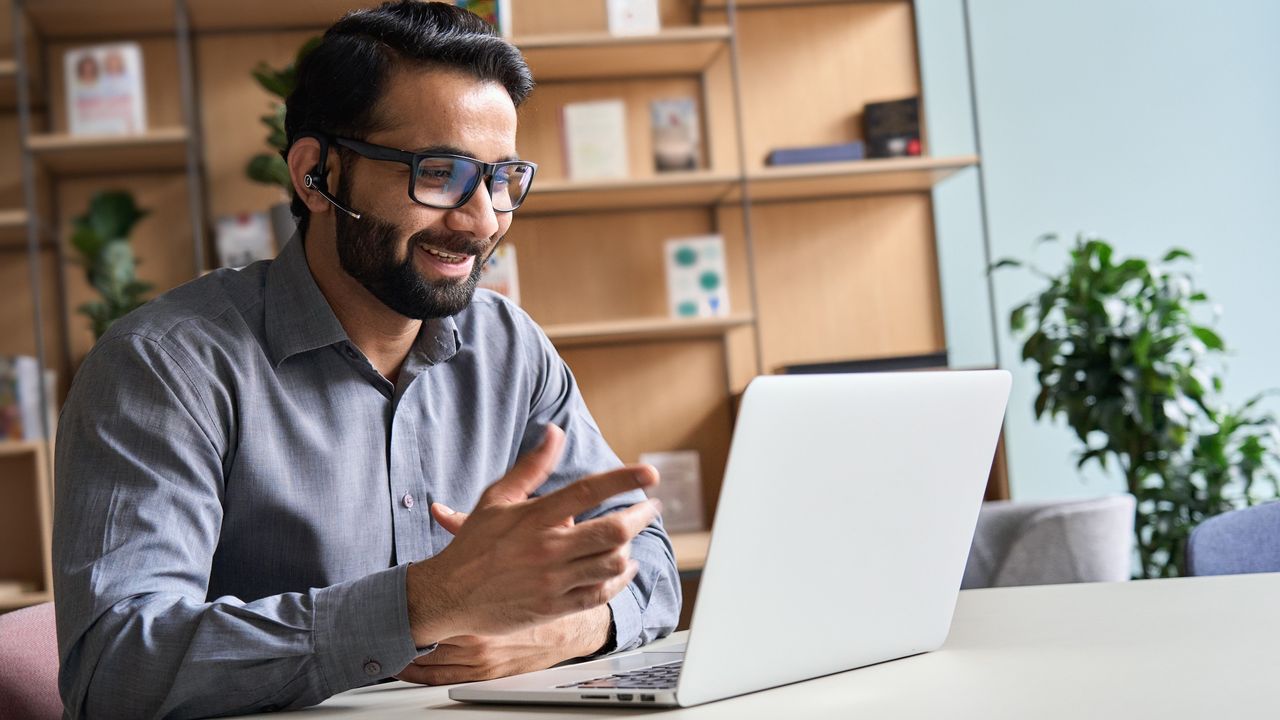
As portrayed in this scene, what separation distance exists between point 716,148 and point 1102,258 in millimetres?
1068

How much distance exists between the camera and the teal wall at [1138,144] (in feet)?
12.0

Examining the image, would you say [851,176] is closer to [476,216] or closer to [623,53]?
[623,53]

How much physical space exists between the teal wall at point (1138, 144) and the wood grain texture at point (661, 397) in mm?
876

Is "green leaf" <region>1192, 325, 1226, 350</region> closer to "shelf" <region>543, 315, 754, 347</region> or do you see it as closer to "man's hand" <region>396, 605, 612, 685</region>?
"shelf" <region>543, 315, 754, 347</region>

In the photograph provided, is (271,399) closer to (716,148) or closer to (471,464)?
(471,464)

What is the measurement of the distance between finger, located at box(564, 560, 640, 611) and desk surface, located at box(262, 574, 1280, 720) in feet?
0.23

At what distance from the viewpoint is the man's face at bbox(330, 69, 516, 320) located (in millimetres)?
1348

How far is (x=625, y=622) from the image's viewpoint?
1.19m

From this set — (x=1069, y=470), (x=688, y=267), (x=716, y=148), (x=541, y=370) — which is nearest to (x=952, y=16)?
(x=716, y=148)

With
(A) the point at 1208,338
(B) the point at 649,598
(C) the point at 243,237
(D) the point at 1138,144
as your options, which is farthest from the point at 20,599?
(D) the point at 1138,144

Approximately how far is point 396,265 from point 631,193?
199 cm

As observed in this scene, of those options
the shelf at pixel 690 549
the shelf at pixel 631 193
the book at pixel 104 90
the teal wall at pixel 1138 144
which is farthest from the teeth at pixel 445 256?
the teal wall at pixel 1138 144

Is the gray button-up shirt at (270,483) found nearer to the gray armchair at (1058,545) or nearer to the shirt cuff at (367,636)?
the shirt cuff at (367,636)

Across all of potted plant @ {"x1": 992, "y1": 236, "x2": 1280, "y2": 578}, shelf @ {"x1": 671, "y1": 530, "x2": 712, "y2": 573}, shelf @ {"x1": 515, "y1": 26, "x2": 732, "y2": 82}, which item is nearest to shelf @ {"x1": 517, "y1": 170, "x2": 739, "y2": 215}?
shelf @ {"x1": 515, "y1": 26, "x2": 732, "y2": 82}
